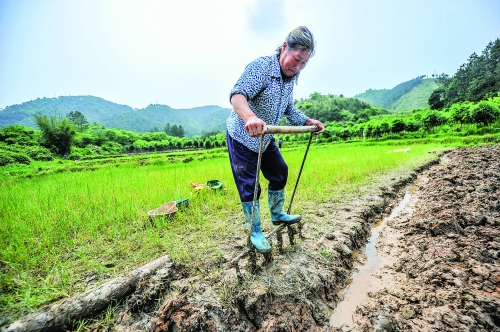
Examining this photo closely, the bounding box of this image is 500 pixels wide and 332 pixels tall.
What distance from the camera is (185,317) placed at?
142 centimetres

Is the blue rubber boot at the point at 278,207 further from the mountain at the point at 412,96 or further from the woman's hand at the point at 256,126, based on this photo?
the mountain at the point at 412,96

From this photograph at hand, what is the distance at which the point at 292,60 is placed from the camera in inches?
66.4

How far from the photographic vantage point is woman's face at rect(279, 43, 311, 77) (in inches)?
65.3

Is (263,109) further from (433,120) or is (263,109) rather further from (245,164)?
(433,120)

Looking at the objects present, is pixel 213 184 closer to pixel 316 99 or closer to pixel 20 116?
pixel 316 99

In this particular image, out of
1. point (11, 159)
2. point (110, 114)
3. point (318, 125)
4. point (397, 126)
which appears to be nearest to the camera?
point (318, 125)

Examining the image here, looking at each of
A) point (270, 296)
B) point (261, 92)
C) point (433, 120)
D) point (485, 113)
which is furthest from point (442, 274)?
point (433, 120)

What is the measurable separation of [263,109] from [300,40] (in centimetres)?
56

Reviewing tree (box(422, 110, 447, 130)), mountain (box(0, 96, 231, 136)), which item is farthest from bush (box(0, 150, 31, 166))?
mountain (box(0, 96, 231, 136))

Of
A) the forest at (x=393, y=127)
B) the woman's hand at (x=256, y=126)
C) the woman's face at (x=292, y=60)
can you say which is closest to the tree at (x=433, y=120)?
the forest at (x=393, y=127)

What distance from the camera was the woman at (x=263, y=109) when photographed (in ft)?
5.22

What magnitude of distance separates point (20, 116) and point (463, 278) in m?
167

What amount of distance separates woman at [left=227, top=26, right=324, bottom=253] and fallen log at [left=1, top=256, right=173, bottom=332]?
1.03 meters

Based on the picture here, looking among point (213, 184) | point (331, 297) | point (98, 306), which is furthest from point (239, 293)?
point (213, 184)
